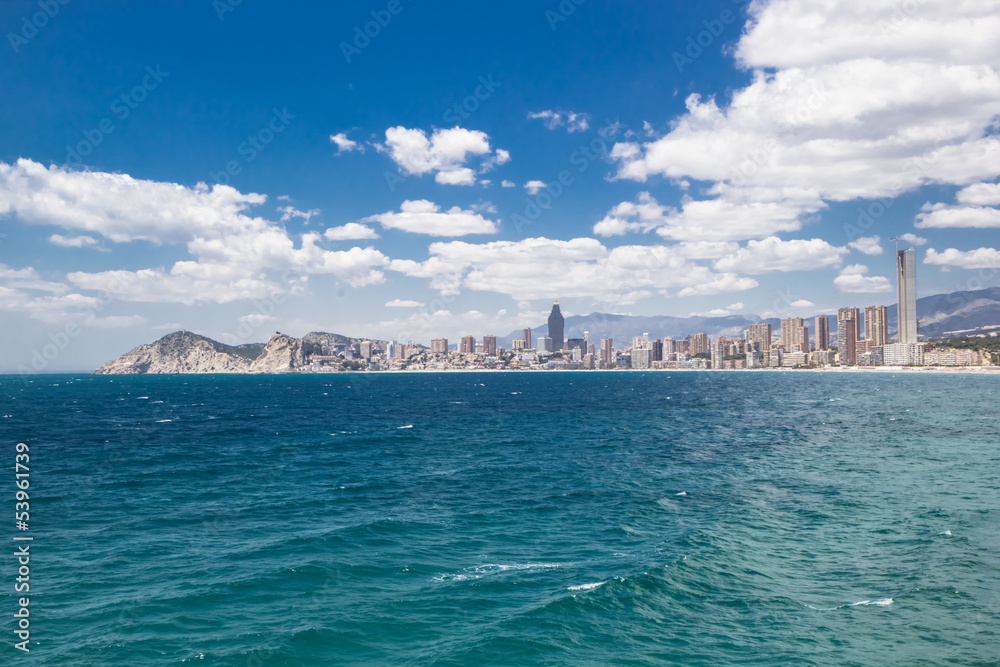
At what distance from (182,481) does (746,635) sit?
135 feet

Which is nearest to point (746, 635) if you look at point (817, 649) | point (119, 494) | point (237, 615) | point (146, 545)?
point (817, 649)

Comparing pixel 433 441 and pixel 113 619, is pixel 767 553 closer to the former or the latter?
pixel 113 619

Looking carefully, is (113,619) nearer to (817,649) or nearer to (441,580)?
(441,580)

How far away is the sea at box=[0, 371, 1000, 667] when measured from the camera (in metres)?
18.2

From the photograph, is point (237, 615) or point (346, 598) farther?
point (346, 598)

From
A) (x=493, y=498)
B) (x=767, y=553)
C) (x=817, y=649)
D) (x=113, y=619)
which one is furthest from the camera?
(x=493, y=498)

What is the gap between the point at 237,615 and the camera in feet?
65.8

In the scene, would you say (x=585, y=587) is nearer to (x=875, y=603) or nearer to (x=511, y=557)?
(x=511, y=557)

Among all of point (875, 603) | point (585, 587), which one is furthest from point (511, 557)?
point (875, 603)

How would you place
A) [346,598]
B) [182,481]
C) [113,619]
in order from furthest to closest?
[182,481]
[346,598]
[113,619]

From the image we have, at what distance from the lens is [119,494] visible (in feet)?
126

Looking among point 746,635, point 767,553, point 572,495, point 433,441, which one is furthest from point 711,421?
point 746,635

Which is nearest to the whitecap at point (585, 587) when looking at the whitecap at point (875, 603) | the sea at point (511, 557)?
the sea at point (511, 557)

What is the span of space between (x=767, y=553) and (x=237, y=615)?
23.1 meters
